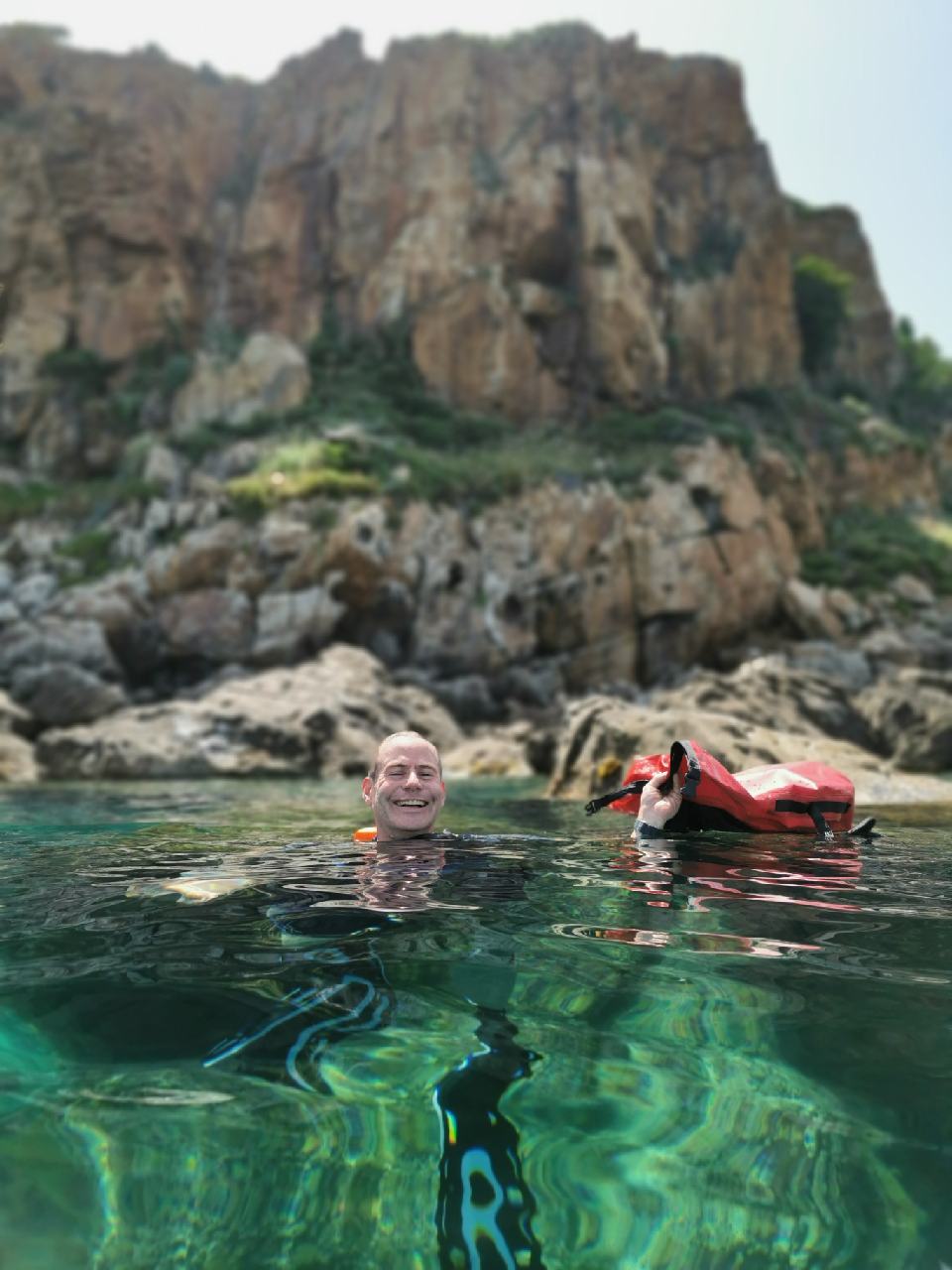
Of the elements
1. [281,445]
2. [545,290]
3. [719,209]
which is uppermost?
[719,209]

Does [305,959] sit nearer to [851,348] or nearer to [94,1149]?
[94,1149]

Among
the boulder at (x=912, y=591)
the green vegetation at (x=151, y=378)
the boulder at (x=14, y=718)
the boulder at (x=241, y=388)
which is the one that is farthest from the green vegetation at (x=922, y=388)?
the boulder at (x=14, y=718)

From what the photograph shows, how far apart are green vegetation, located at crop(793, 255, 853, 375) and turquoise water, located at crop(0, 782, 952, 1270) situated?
43297 millimetres

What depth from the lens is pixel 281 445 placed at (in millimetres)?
26953

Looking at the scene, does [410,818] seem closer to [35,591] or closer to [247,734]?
[247,734]

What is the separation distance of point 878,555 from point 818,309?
18.1 meters

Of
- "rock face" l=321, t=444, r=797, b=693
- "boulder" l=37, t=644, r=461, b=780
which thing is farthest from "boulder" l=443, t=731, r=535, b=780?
"rock face" l=321, t=444, r=797, b=693

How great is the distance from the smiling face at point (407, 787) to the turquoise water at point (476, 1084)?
1.14 meters

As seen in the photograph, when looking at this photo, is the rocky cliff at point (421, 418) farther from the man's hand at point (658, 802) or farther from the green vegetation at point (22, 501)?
the man's hand at point (658, 802)

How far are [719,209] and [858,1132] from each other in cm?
4304

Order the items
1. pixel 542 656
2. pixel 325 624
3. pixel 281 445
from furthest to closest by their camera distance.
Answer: pixel 281 445
pixel 542 656
pixel 325 624

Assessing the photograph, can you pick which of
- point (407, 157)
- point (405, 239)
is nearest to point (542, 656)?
point (405, 239)

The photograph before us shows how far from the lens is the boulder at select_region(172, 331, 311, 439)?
3014cm

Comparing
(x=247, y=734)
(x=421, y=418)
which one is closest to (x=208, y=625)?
(x=247, y=734)
